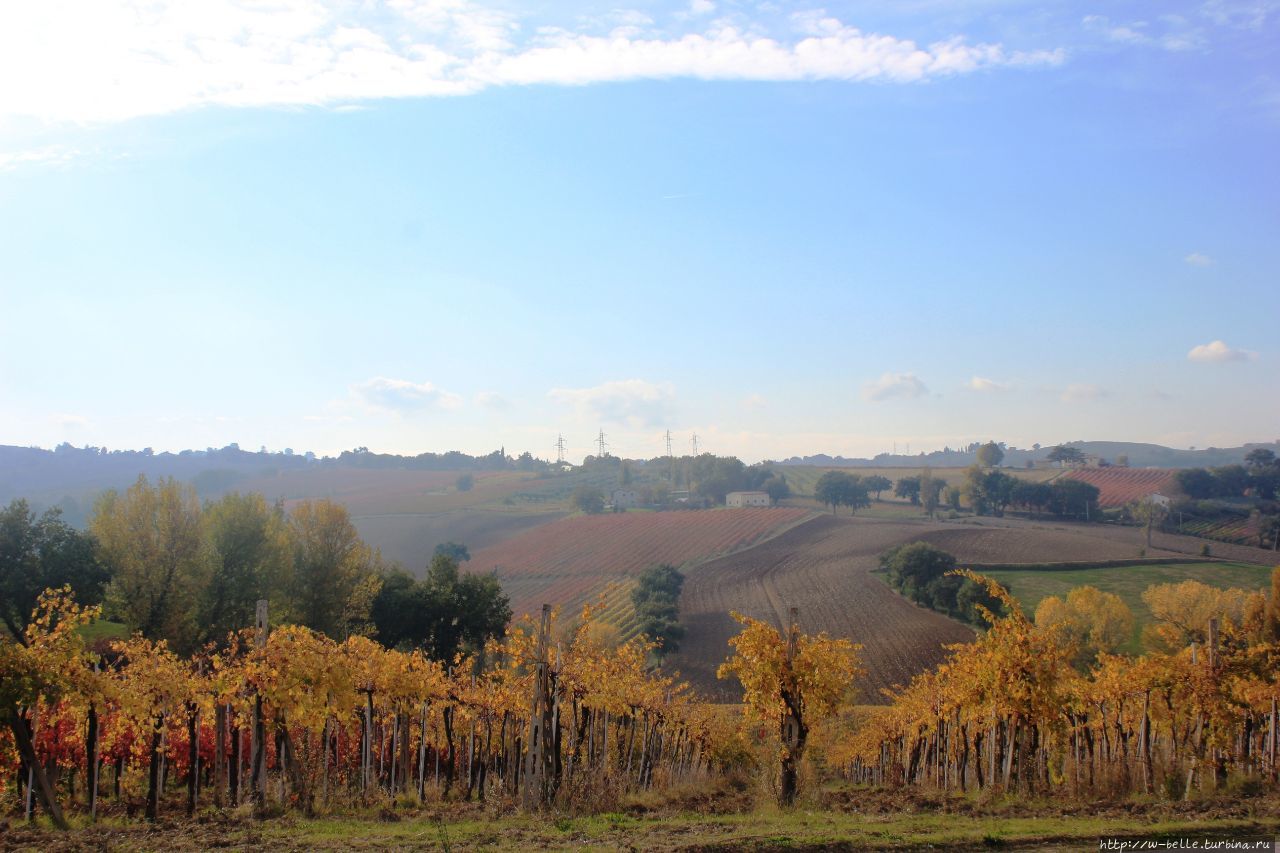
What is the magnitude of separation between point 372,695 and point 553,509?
106967 millimetres

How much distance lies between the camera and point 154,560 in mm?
39406

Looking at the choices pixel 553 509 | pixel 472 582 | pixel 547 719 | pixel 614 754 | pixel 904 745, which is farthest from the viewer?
pixel 553 509

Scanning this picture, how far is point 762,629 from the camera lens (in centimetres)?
1894

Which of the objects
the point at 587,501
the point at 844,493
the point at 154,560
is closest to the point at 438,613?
the point at 154,560

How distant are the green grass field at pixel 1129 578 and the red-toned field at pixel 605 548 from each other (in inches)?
1177

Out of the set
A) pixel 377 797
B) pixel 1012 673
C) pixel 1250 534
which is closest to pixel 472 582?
pixel 377 797

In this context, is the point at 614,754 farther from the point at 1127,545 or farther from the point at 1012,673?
the point at 1127,545

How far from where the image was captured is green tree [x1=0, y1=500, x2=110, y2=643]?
3734 cm

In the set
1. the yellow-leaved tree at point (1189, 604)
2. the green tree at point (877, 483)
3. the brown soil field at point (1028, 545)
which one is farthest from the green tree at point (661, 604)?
the green tree at point (877, 483)

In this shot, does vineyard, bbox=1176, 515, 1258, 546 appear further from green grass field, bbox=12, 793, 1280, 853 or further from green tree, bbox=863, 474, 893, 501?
green grass field, bbox=12, 793, 1280, 853

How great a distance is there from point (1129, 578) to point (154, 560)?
237 ft

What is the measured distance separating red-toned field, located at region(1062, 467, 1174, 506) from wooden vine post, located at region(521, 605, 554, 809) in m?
121

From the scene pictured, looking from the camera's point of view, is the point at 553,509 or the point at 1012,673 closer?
the point at 1012,673

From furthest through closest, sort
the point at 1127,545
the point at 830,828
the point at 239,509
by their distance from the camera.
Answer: the point at 1127,545
the point at 239,509
the point at 830,828
